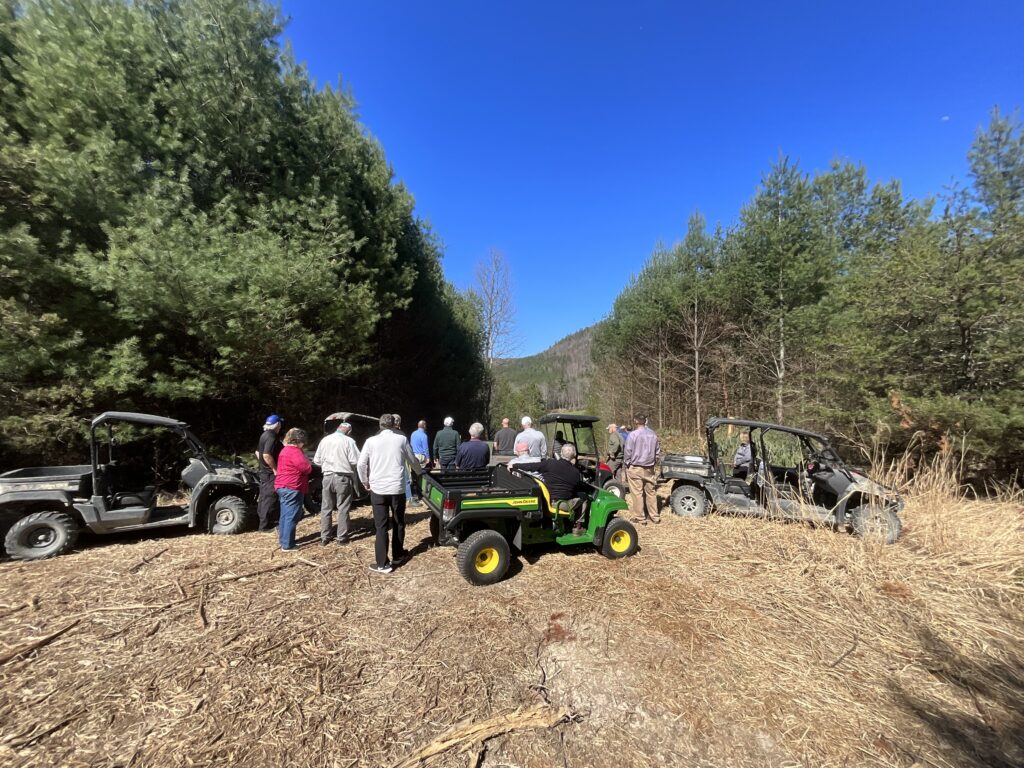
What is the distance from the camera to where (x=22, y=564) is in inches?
178

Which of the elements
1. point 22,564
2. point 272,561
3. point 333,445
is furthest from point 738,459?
point 22,564

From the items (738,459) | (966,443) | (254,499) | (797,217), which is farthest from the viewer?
(797,217)

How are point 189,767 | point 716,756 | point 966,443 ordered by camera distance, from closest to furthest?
1. point 189,767
2. point 716,756
3. point 966,443

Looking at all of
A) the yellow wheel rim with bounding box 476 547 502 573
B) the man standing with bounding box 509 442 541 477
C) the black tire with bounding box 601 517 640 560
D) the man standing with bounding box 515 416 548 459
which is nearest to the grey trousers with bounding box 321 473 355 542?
the yellow wheel rim with bounding box 476 547 502 573

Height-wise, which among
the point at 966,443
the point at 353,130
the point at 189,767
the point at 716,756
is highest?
the point at 353,130

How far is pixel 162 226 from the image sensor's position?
6988 mm

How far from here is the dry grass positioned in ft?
7.64

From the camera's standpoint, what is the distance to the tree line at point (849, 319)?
25.5 ft

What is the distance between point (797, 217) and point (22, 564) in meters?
19.9

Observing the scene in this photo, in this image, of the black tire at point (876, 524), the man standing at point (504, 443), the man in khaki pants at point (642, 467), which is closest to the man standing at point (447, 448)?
the man standing at point (504, 443)

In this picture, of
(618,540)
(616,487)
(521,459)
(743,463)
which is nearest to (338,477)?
(521,459)

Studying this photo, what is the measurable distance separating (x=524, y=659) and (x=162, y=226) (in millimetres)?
8568

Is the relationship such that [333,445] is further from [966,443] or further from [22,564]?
[966,443]

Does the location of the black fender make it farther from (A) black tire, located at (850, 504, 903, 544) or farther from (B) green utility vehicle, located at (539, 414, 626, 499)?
(A) black tire, located at (850, 504, 903, 544)
